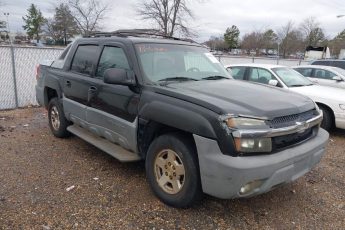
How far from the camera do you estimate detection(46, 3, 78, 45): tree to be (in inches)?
1620

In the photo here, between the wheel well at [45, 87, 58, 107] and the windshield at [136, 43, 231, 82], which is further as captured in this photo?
the wheel well at [45, 87, 58, 107]

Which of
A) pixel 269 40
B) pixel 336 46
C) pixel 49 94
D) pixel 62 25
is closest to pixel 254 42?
pixel 269 40

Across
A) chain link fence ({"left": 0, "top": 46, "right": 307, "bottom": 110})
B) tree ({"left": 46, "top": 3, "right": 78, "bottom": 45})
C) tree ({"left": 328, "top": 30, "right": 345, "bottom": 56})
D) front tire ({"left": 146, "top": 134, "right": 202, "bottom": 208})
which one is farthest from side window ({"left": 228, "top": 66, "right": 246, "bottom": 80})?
tree ({"left": 328, "top": 30, "right": 345, "bottom": 56})

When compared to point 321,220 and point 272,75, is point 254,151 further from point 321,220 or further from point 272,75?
point 272,75

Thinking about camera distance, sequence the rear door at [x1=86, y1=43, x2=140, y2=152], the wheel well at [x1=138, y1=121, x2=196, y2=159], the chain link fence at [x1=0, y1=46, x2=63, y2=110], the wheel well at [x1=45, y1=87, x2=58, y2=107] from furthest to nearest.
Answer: the chain link fence at [x1=0, y1=46, x2=63, y2=110], the wheel well at [x1=45, y1=87, x2=58, y2=107], the rear door at [x1=86, y1=43, x2=140, y2=152], the wheel well at [x1=138, y1=121, x2=196, y2=159]

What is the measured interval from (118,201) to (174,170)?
0.78m

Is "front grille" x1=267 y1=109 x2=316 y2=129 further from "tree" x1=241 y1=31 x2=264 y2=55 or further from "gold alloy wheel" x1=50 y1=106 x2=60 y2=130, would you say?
"tree" x1=241 y1=31 x2=264 y2=55

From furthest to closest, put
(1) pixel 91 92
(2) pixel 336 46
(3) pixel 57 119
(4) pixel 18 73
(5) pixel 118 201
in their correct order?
(2) pixel 336 46 → (4) pixel 18 73 → (3) pixel 57 119 → (1) pixel 91 92 → (5) pixel 118 201

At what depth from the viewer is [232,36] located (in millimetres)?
83000

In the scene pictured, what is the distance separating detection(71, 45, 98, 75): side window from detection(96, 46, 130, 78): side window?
0.18 metres

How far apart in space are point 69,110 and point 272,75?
15.8ft

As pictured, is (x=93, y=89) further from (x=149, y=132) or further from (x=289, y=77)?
(x=289, y=77)

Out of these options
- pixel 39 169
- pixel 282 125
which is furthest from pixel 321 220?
pixel 39 169

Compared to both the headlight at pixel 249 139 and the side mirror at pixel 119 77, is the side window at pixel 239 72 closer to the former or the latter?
the side mirror at pixel 119 77
